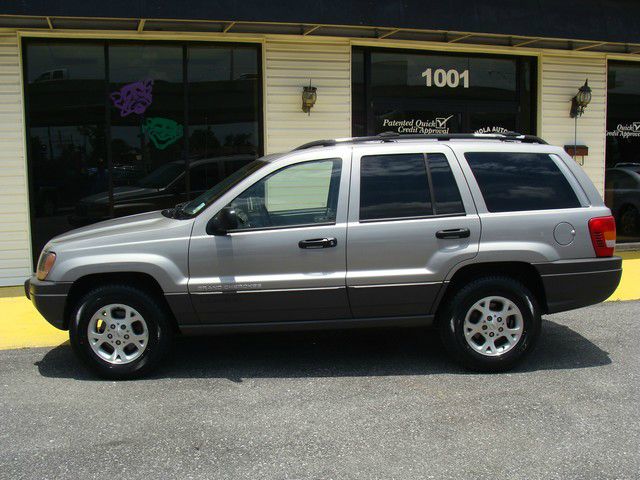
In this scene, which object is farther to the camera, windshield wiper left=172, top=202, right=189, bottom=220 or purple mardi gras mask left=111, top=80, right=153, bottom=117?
purple mardi gras mask left=111, top=80, right=153, bottom=117

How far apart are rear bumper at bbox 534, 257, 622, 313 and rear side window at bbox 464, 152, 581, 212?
493 mm

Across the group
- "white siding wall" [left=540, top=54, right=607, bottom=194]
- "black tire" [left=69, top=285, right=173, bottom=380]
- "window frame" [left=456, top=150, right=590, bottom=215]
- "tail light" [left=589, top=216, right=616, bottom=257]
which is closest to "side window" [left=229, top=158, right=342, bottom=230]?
"black tire" [left=69, top=285, right=173, bottom=380]

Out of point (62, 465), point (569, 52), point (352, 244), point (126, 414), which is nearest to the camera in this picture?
point (62, 465)

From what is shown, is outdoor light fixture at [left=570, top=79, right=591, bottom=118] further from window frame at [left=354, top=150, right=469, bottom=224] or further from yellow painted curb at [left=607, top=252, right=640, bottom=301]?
window frame at [left=354, top=150, right=469, bottom=224]

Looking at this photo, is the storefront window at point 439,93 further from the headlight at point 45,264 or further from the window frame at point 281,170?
the headlight at point 45,264

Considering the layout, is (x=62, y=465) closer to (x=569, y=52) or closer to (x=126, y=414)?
(x=126, y=414)

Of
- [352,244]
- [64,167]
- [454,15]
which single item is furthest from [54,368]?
[454,15]

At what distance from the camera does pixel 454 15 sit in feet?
28.5

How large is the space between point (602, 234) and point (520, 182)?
789mm

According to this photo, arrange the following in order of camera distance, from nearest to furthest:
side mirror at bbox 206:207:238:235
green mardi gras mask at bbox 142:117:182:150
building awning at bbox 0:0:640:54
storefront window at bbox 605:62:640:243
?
1. side mirror at bbox 206:207:238:235
2. building awning at bbox 0:0:640:54
3. green mardi gras mask at bbox 142:117:182:150
4. storefront window at bbox 605:62:640:243

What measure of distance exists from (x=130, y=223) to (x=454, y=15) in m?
5.51

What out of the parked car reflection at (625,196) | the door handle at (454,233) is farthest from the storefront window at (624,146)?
the door handle at (454,233)

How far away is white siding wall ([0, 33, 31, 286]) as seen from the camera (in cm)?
844

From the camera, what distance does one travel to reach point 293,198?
5238 mm
